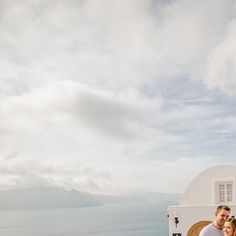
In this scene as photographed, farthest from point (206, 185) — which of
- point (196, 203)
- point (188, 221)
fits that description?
point (188, 221)

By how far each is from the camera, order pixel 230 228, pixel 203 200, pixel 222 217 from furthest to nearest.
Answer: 1. pixel 203 200
2. pixel 222 217
3. pixel 230 228

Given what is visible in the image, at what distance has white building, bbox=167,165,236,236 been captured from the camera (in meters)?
15.4

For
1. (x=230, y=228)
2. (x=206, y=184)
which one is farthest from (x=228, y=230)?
(x=206, y=184)

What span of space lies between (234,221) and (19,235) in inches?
7443

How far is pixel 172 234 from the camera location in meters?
15.5

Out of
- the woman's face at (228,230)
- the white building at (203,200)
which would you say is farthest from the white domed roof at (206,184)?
the woman's face at (228,230)

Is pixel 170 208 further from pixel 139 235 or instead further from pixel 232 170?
pixel 139 235

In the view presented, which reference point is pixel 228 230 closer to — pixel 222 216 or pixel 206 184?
pixel 222 216

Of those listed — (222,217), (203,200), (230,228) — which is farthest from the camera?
(203,200)

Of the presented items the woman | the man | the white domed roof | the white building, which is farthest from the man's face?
the white domed roof

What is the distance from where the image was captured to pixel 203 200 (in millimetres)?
16781

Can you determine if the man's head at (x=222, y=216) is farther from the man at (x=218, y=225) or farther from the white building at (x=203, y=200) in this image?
the white building at (x=203, y=200)

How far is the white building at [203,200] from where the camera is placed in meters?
15.4

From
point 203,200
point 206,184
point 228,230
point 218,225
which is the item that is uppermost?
point 228,230
